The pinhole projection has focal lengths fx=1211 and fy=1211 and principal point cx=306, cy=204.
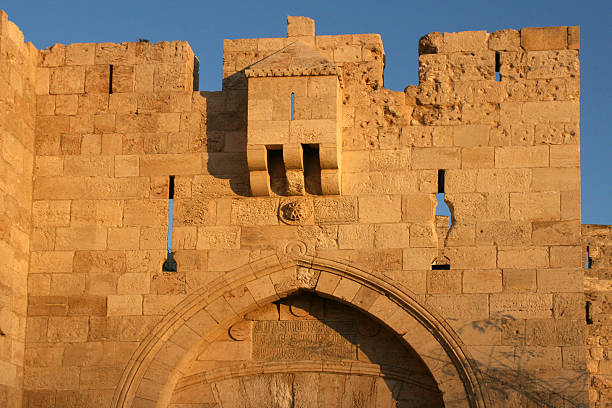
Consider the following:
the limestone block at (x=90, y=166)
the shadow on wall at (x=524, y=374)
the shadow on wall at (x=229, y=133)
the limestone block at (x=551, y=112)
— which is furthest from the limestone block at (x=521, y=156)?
the limestone block at (x=90, y=166)

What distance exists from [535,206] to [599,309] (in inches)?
56.4

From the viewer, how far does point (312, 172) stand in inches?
513

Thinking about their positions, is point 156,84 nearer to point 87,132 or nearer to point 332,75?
point 87,132

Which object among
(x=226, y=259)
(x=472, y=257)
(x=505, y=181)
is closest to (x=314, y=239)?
(x=226, y=259)

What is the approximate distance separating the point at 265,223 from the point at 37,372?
287 centimetres

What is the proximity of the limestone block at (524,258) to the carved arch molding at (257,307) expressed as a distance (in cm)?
91

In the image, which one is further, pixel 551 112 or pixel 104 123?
pixel 104 123

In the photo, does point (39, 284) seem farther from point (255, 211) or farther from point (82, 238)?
point (255, 211)

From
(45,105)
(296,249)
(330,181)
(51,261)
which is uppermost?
(45,105)

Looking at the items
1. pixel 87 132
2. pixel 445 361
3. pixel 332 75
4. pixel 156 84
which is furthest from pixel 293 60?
pixel 445 361

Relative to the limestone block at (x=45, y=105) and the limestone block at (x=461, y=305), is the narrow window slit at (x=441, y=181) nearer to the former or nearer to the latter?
the limestone block at (x=461, y=305)

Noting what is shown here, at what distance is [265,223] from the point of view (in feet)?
42.4

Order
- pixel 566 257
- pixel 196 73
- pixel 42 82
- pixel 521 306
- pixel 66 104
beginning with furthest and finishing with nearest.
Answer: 1. pixel 196 73
2. pixel 42 82
3. pixel 66 104
4. pixel 566 257
5. pixel 521 306

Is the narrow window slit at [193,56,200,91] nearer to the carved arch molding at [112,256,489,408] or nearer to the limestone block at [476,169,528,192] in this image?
the carved arch molding at [112,256,489,408]
